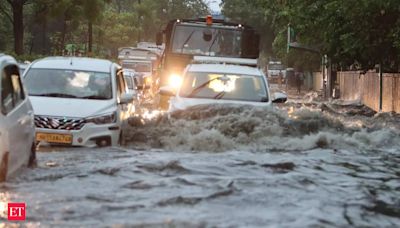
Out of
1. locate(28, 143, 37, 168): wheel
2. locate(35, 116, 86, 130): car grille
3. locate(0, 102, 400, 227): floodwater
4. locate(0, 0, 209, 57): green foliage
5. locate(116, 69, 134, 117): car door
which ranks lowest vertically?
locate(0, 102, 400, 227): floodwater

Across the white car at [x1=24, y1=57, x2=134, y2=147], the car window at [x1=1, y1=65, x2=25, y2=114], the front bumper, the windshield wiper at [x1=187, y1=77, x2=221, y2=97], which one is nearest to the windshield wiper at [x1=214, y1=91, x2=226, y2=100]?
the windshield wiper at [x1=187, y1=77, x2=221, y2=97]

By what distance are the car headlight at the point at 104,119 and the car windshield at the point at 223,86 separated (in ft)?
6.27

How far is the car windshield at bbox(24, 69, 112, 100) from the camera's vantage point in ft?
39.2

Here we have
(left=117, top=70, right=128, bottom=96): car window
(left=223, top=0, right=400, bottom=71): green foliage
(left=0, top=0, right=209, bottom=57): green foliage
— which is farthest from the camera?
(left=0, top=0, right=209, bottom=57): green foliage

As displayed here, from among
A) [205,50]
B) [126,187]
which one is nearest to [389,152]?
[126,187]

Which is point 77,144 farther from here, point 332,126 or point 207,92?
point 332,126

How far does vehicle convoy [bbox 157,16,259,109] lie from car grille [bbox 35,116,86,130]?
26.2ft

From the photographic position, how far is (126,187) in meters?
7.89

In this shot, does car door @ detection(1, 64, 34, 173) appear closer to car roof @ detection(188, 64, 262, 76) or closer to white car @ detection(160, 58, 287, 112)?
white car @ detection(160, 58, 287, 112)

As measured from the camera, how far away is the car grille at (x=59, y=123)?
10945 millimetres

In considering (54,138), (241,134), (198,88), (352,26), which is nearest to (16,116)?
(54,138)

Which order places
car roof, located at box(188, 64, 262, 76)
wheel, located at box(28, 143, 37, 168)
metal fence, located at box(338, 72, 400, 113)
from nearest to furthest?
wheel, located at box(28, 143, 37, 168) → car roof, located at box(188, 64, 262, 76) → metal fence, located at box(338, 72, 400, 113)

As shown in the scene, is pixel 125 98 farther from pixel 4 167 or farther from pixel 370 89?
pixel 370 89

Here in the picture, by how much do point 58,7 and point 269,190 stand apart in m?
21.4
